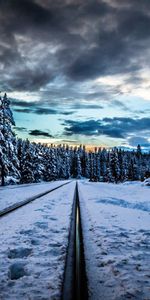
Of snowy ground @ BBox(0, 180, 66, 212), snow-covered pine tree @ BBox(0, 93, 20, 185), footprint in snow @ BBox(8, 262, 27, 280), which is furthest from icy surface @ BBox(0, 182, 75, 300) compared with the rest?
snow-covered pine tree @ BBox(0, 93, 20, 185)

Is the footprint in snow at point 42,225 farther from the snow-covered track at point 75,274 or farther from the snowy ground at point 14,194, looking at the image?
the snowy ground at point 14,194

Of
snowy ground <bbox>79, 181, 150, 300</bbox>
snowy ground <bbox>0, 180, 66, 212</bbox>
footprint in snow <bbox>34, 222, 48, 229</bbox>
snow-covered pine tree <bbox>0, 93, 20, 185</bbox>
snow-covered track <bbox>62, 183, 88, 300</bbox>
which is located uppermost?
snow-covered pine tree <bbox>0, 93, 20, 185</bbox>

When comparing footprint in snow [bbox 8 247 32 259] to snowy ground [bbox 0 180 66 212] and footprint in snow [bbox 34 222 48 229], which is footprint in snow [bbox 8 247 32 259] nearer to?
footprint in snow [bbox 34 222 48 229]

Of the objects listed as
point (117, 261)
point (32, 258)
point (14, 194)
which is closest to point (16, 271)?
point (32, 258)

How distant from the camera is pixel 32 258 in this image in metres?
4.60

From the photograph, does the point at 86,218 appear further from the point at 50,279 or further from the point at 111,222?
the point at 50,279

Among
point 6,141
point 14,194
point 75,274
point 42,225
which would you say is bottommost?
point 14,194

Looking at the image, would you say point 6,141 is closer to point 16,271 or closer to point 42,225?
point 42,225

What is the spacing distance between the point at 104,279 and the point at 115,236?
2655 millimetres

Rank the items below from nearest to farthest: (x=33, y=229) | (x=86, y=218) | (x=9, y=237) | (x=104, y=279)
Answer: (x=104, y=279), (x=9, y=237), (x=33, y=229), (x=86, y=218)

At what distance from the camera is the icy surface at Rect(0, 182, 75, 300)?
10.9 feet

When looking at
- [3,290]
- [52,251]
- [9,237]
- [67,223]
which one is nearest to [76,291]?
[3,290]

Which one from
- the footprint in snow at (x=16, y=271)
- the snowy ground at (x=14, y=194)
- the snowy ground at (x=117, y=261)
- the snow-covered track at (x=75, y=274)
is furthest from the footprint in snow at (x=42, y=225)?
the snowy ground at (x=14, y=194)

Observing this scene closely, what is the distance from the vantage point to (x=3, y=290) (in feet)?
10.9
